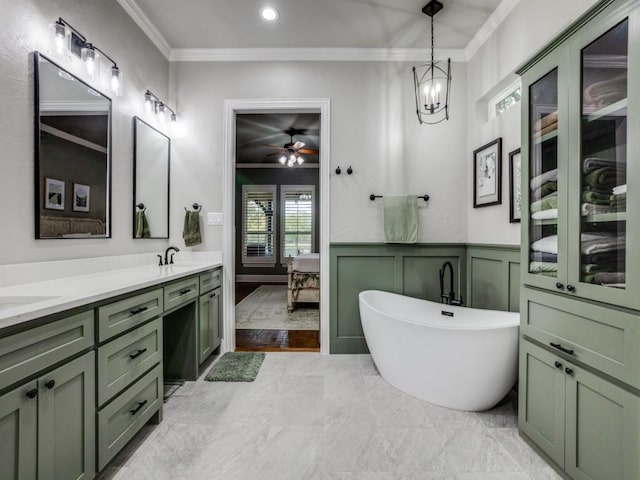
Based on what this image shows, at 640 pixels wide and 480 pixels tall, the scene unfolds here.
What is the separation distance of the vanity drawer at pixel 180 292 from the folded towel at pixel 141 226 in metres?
0.60

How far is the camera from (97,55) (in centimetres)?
194

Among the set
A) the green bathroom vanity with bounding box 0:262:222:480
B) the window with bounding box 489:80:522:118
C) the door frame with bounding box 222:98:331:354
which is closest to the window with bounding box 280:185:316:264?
the door frame with bounding box 222:98:331:354

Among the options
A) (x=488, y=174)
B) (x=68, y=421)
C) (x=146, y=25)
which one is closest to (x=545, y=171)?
(x=488, y=174)

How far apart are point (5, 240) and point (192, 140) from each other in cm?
178

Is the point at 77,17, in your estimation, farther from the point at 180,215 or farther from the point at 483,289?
the point at 483,289

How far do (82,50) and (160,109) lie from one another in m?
0.82

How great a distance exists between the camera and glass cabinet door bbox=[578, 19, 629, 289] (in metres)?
1.13

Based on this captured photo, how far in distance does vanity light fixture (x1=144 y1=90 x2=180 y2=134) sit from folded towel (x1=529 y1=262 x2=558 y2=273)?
9.80 ft

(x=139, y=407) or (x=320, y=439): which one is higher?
(x=139, y=407)

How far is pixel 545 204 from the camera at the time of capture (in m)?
1.51

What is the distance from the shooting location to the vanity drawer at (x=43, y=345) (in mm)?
899

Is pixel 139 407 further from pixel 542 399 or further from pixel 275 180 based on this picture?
pixel 275 180

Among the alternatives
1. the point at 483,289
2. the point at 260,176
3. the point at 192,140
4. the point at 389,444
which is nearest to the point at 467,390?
the point at 389,444

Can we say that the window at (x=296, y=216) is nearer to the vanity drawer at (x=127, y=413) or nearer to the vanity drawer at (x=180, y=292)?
the vanity drawer at (x=180, y=292)
